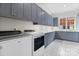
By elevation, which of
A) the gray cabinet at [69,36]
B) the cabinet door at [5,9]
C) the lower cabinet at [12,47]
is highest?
the cabinet door at [5,9]

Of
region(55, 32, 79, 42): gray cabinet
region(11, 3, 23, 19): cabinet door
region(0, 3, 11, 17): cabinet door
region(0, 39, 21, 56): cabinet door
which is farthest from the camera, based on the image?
region(55, 32, 79, 42): gray cabinet

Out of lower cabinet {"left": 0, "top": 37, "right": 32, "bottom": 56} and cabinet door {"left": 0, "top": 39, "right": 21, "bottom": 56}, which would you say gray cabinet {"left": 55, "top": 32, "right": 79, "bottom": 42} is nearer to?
lower cabinet {"left": 0, "top": 37, "right": 32, "bottom": 56}

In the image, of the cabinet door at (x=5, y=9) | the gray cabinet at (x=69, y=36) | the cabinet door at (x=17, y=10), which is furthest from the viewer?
the gray cabinet at (x=69, y=36)

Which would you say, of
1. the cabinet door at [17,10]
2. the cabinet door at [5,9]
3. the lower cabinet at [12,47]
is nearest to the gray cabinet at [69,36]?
the cabinet door at [17,10]

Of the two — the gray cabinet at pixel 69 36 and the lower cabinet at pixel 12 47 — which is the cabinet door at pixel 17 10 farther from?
the gray cabinet at pixel 69 36

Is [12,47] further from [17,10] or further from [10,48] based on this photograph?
[17,10]

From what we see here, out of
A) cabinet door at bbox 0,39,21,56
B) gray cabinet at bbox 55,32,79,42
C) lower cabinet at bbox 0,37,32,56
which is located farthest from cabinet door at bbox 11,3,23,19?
gray cabinet at bbox 55,32,79,42

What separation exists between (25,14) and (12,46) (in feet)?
4.97

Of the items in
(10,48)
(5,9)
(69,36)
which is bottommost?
(69,36)

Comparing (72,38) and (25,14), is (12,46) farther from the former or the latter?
(72,38)

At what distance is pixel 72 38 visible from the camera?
7.02 metres

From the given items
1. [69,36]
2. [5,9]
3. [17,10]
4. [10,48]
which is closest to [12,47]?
[10,48]

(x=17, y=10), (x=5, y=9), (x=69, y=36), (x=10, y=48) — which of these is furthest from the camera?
(x=69, y=36)

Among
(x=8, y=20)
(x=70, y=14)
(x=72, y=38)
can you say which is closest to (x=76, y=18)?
(x=70, y=14)
